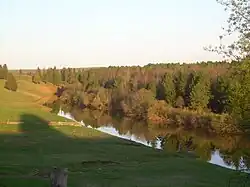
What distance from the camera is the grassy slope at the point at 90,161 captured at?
939 inches

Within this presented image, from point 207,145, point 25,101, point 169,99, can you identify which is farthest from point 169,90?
point 25,101

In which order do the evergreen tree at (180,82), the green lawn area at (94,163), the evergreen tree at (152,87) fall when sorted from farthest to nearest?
the evergreen tree at (152,87), the evergreen tree at (180,82), the green lawn area at (94,163)

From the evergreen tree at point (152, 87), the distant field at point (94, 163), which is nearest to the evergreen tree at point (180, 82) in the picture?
the evergreen tree at point (152, 87)

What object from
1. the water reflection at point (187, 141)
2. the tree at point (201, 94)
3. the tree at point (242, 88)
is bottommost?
the water reflection at point (187, 141)

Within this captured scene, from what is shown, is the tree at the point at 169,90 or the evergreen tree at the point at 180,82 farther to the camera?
the tree at the point at 169,90

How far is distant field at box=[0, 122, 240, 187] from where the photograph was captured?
23.5 m

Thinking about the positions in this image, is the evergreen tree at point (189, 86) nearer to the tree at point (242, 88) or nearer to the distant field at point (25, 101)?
the distant field at point (25, 101)

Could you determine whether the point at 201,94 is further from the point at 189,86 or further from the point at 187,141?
the point at 187,141

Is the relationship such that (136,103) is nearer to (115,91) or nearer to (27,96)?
(115,91)

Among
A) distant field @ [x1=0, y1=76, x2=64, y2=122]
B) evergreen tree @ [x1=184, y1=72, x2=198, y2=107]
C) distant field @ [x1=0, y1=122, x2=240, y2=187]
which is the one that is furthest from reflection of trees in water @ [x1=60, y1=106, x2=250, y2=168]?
evergreen tree @ [x1=184, y1=72, x2=198, y2=107]

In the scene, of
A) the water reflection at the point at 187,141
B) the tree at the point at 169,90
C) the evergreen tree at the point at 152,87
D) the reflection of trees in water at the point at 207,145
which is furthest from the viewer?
the evergreen tree at the point at 152,87

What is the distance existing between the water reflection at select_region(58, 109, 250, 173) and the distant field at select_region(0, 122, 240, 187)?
514 centimetres

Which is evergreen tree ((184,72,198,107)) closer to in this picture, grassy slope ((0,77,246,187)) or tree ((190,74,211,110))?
tree ((190,74,211,110))

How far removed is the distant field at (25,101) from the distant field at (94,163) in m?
17.2
